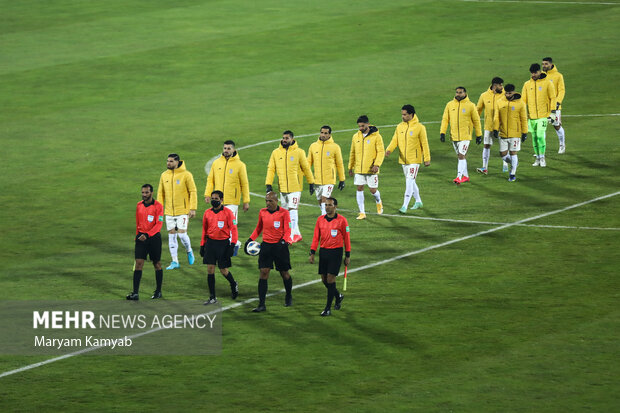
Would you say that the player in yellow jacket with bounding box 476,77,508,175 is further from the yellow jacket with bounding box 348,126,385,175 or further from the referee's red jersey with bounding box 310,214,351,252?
the referee's red jersey with bounding box 310,214,351,252

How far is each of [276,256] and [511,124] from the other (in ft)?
42.0

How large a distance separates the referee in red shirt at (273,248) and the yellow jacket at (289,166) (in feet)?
15.5

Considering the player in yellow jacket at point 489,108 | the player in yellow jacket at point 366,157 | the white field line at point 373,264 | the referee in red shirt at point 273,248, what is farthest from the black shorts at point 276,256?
the player in yellow jacket at point 489,108

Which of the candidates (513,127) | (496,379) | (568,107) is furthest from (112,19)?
(496,379)

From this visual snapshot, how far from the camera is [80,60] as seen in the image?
47344 mm

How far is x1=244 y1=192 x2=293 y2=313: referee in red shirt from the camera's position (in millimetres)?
20266

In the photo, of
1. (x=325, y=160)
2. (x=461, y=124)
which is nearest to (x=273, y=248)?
(x=325, y=160)

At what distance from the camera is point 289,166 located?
83.7 feet

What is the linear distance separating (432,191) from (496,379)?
45.4 feet

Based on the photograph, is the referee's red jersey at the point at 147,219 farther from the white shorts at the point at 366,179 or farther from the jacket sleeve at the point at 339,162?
the white shorts at the point at 366,179

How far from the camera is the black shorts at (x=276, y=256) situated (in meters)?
20.3

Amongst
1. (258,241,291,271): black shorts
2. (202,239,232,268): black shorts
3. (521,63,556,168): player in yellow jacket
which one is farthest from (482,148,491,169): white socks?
(202,239,232,268): black shorts

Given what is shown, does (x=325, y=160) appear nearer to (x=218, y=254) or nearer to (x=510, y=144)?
(x=218, y=254)

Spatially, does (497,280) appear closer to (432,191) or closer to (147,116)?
(432,191)
